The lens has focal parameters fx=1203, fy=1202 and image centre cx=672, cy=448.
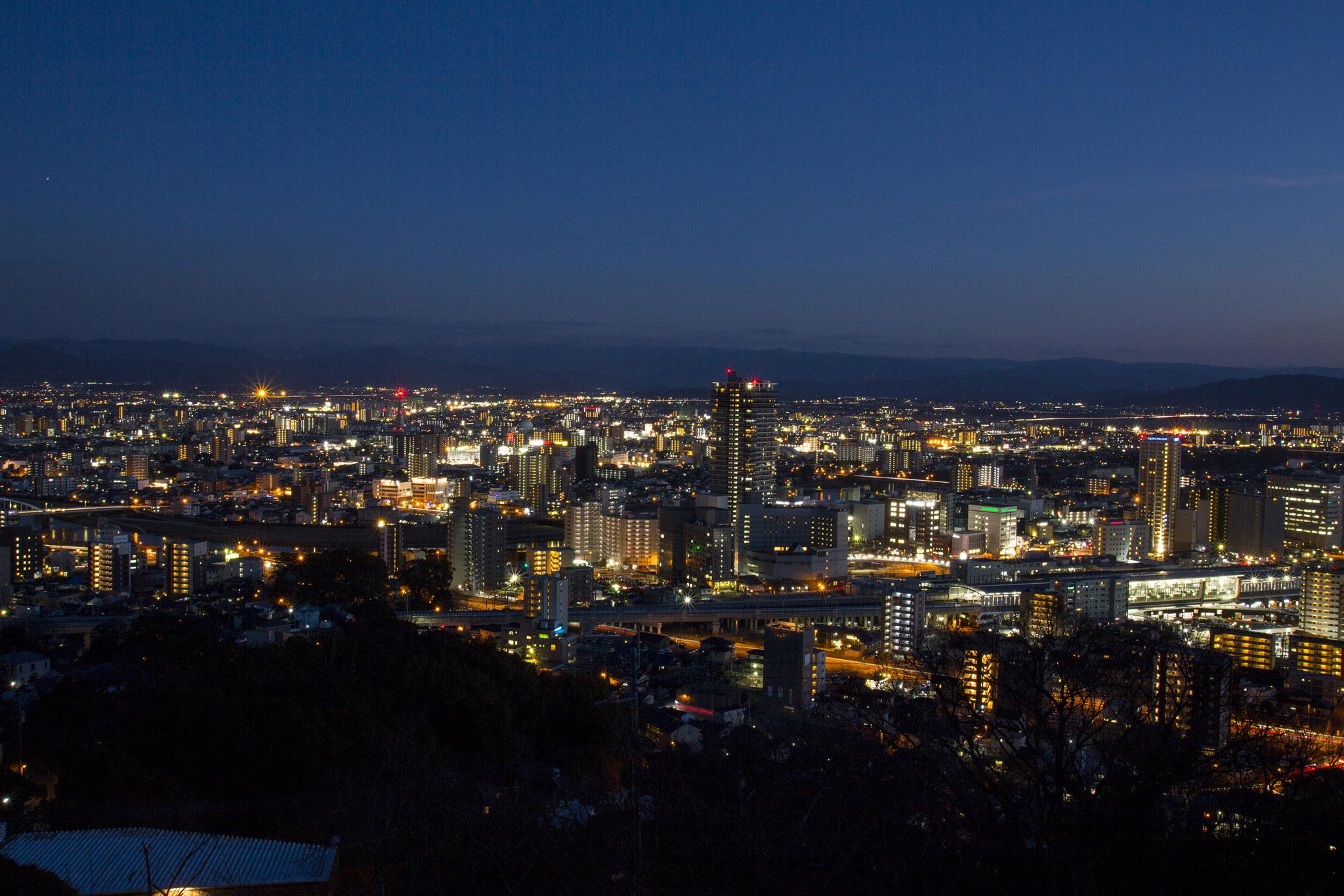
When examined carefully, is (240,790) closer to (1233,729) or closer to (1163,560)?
(1233,729)

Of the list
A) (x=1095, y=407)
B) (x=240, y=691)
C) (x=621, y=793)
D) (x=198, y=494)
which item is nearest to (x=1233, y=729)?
(x=621, y=793)

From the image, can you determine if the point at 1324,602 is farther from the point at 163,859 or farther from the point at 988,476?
the point at 988,476

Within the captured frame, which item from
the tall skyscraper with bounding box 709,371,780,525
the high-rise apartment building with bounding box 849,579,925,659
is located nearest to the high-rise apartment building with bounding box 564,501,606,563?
the tall skyscraper with bounding box 709,371,780,525

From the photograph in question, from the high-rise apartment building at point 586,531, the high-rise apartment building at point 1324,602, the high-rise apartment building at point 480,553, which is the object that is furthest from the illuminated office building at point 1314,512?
the high-rise apartment building at point 480,553

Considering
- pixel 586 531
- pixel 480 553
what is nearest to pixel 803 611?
pixel 480 553

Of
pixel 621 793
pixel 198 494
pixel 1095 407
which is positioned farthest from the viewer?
pixel 1095 407
